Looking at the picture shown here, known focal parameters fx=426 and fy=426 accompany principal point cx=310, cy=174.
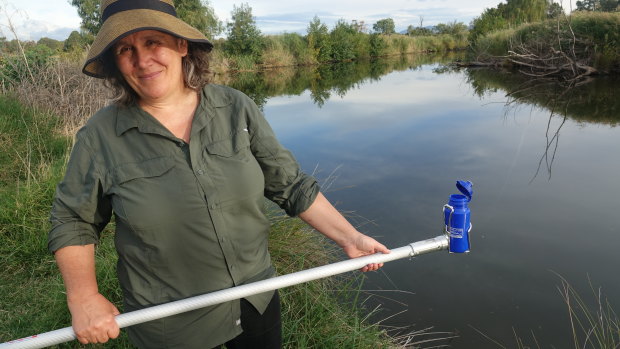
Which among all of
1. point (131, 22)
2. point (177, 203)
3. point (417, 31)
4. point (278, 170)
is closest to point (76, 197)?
point (177, 203)

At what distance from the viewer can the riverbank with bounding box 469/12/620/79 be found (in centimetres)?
1636

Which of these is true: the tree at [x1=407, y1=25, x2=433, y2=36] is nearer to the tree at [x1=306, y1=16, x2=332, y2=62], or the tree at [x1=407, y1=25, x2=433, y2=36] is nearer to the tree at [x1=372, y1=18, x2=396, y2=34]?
the tree at [x1=372, y1=18, x2=396, y2=34]

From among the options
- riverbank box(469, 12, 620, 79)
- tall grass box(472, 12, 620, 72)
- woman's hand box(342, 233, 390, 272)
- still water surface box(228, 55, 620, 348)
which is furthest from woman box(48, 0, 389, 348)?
tall grass box(472, 12, 620, 72)

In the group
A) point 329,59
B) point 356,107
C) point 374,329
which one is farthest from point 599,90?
point 329,59

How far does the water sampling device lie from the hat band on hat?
1.13m

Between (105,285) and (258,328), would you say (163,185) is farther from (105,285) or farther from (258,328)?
(105,285)

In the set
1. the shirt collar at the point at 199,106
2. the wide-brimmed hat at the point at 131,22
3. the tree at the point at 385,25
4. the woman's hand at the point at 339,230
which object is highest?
the tree at the point at 385,25

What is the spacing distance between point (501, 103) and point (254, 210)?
13.5 meters

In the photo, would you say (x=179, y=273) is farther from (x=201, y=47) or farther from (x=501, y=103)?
(x=501, y=103)

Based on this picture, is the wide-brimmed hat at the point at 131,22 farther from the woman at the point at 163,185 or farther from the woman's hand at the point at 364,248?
the woman's hand at the point at 364,248

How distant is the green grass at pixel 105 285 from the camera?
308 cm

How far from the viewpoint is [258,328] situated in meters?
1.92

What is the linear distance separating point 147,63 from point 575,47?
2025 cm

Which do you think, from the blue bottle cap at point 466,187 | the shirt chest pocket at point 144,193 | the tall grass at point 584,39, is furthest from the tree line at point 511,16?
the shirt chest pocket at point 144,193
